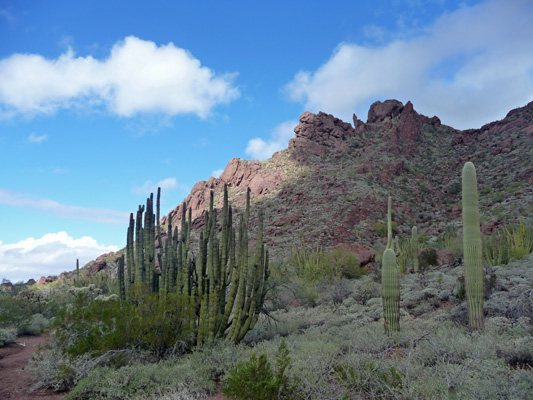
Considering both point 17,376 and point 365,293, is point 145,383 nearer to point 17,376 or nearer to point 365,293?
point 17,376

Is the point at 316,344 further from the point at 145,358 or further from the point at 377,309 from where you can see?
the point at 377,309

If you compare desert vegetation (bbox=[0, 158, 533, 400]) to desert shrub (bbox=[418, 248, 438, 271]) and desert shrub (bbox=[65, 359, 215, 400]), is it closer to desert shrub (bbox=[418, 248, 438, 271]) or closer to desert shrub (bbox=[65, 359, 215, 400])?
desert shrub (bbox=[65, 359, 215, 400])

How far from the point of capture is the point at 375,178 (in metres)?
43.7

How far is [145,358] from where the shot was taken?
25.5 feet

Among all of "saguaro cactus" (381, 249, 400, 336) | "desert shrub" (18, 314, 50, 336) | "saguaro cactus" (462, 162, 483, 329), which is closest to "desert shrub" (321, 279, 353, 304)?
"saguaro cactus" (381, 249, 400, 336)

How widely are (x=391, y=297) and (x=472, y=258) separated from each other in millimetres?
1877

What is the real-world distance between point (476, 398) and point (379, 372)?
1293 millimetres

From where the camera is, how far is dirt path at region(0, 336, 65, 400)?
6.80 meters

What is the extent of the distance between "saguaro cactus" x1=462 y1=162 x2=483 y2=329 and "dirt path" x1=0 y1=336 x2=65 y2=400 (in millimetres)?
7966

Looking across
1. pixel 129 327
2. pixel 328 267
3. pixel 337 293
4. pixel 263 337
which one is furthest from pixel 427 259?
pixel 129 327

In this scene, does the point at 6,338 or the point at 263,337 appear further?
the point at 6,338

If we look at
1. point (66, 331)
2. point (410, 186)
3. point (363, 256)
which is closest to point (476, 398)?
point (66, 331)

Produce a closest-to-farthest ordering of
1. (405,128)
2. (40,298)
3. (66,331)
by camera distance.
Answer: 1. (66,331)
2. (40,298)
3. (405,128)

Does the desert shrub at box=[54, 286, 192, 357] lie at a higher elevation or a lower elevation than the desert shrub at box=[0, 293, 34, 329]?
higher
